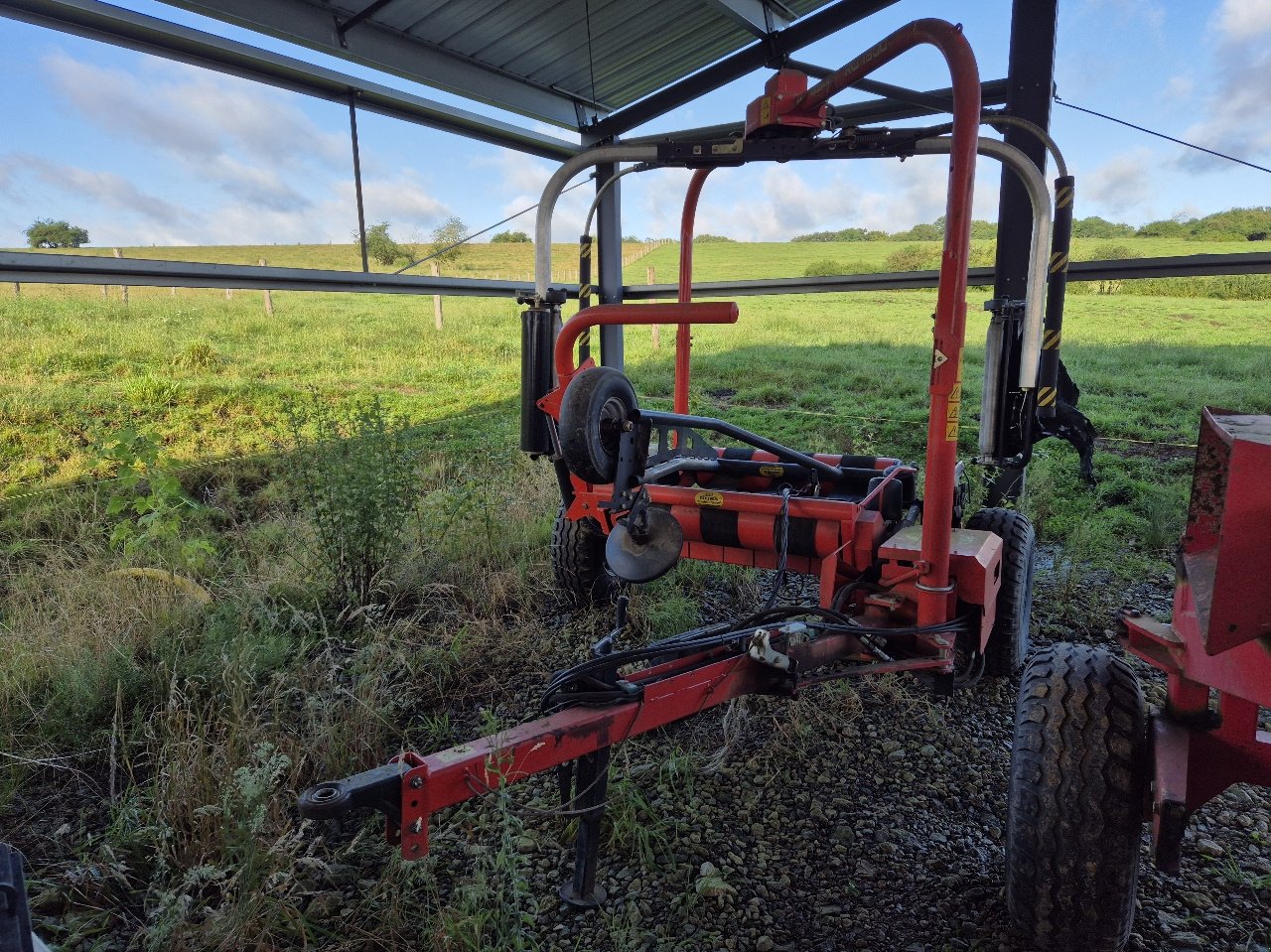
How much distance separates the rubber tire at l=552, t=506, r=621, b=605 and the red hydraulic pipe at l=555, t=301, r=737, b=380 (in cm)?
112

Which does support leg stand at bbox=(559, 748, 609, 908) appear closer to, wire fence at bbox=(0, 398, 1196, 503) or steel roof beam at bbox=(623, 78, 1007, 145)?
wire fence at bbox=(0, 398, 1196, 503)

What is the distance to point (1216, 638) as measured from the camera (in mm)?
1444

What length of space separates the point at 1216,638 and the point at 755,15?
522cm

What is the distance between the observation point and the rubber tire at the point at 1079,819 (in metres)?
1.92

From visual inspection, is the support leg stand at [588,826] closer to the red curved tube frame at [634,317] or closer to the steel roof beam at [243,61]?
the red curved tube frame at [634,317]

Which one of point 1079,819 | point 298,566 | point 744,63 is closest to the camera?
point 1079,819

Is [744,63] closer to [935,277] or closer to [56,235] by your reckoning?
[935,277]

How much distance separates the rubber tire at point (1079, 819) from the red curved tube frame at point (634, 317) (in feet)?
4.73

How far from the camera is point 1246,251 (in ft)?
14.8

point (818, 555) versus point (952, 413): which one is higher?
point (952, 413)

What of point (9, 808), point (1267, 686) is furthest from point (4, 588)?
point (1267, 686)

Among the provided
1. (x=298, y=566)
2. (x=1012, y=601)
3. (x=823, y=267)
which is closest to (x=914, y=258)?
(x=823, y=267)

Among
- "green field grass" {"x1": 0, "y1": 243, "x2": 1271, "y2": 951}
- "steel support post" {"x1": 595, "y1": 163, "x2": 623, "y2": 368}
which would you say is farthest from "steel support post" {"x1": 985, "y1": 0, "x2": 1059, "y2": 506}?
"steel support post" {"x1": 595, "y1": 163, "x2": 623, "y2": 368}

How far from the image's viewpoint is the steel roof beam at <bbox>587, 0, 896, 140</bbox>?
522 cm
